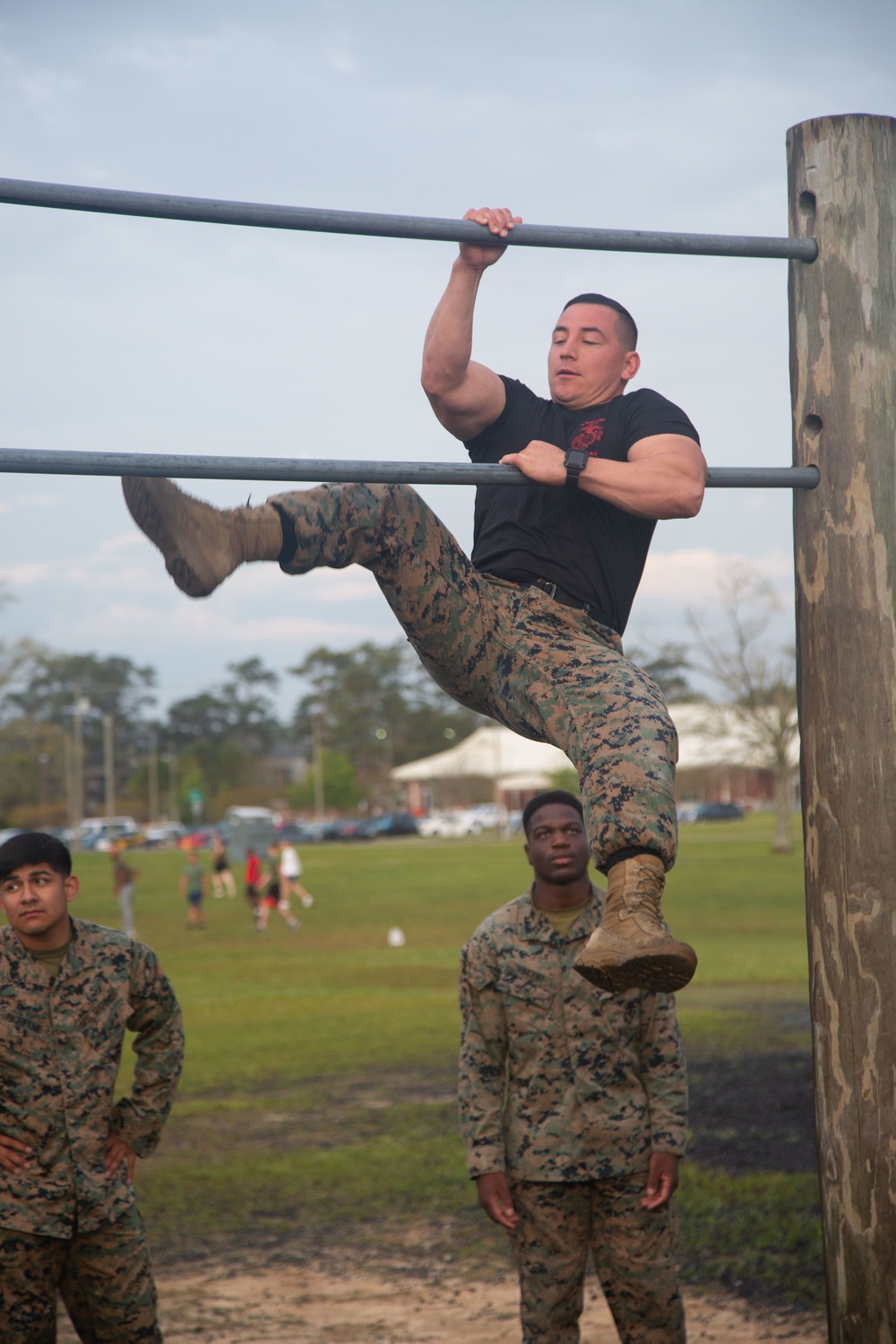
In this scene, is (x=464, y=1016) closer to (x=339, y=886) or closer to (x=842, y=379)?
(x=842, y=379)

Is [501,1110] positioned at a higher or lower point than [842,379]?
lower

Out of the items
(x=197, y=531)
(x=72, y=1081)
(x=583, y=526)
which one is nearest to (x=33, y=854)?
(x=72, y=1081)

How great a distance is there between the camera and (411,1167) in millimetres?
7488

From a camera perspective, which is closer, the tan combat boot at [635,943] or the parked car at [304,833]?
the tan combat boot at [635,943]

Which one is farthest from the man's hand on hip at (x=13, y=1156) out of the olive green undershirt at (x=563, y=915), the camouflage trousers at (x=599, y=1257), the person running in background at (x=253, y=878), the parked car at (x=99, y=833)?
the parked car at (x=99, y=833)

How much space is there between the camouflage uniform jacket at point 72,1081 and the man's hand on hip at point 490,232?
7.01ft

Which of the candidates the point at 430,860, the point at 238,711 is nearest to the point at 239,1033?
the point at 430,860

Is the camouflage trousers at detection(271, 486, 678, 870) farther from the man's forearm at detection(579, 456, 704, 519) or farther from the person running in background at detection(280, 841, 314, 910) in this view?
the person running in background at detection(280, 841, 314, 910)

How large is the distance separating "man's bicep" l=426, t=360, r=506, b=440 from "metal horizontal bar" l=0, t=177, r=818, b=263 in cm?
30

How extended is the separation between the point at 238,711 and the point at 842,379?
10804cm

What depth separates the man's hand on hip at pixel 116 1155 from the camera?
145 inches

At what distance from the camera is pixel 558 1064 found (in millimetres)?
3875

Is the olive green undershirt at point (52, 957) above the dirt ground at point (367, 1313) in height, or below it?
above

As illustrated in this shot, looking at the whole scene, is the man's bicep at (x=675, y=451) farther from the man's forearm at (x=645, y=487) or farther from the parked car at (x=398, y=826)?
the parked car at (x=398, y=826)
